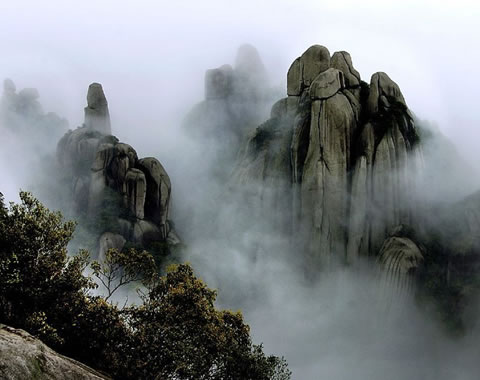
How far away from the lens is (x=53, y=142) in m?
101

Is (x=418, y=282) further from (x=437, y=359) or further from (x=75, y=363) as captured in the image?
(x=75, y=363)

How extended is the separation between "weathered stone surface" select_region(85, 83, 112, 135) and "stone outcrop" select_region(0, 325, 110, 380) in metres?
60.3

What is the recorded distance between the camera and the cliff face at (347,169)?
5441 cm

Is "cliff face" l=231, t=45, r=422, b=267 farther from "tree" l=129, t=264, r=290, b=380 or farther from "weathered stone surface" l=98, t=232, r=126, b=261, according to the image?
"tree" l=129, t=264, r=290, b=380

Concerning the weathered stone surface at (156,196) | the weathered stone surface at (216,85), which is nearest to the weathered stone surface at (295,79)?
the weathered stone surface at (156,196)

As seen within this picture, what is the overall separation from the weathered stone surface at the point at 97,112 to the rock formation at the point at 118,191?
2502 millimetres

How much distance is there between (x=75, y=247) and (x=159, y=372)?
127 ft

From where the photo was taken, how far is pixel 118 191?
65812 millimetres

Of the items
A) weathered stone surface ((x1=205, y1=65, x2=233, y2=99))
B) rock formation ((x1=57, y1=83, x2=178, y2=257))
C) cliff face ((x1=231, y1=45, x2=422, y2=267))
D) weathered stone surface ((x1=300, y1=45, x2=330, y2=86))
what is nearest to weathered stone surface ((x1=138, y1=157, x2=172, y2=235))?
rock formation ((x1=57, y1=83, x2=178, y2=257))

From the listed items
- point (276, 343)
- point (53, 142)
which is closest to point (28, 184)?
point (53, 142)

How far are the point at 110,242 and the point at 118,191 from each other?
24.4ft

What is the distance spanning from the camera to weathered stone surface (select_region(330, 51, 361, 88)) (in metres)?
59.5

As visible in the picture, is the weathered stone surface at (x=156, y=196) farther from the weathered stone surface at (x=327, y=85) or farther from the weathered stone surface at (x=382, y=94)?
the weathered stone surface at (x=382, y=94)

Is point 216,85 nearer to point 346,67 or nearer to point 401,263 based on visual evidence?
point 346,67
